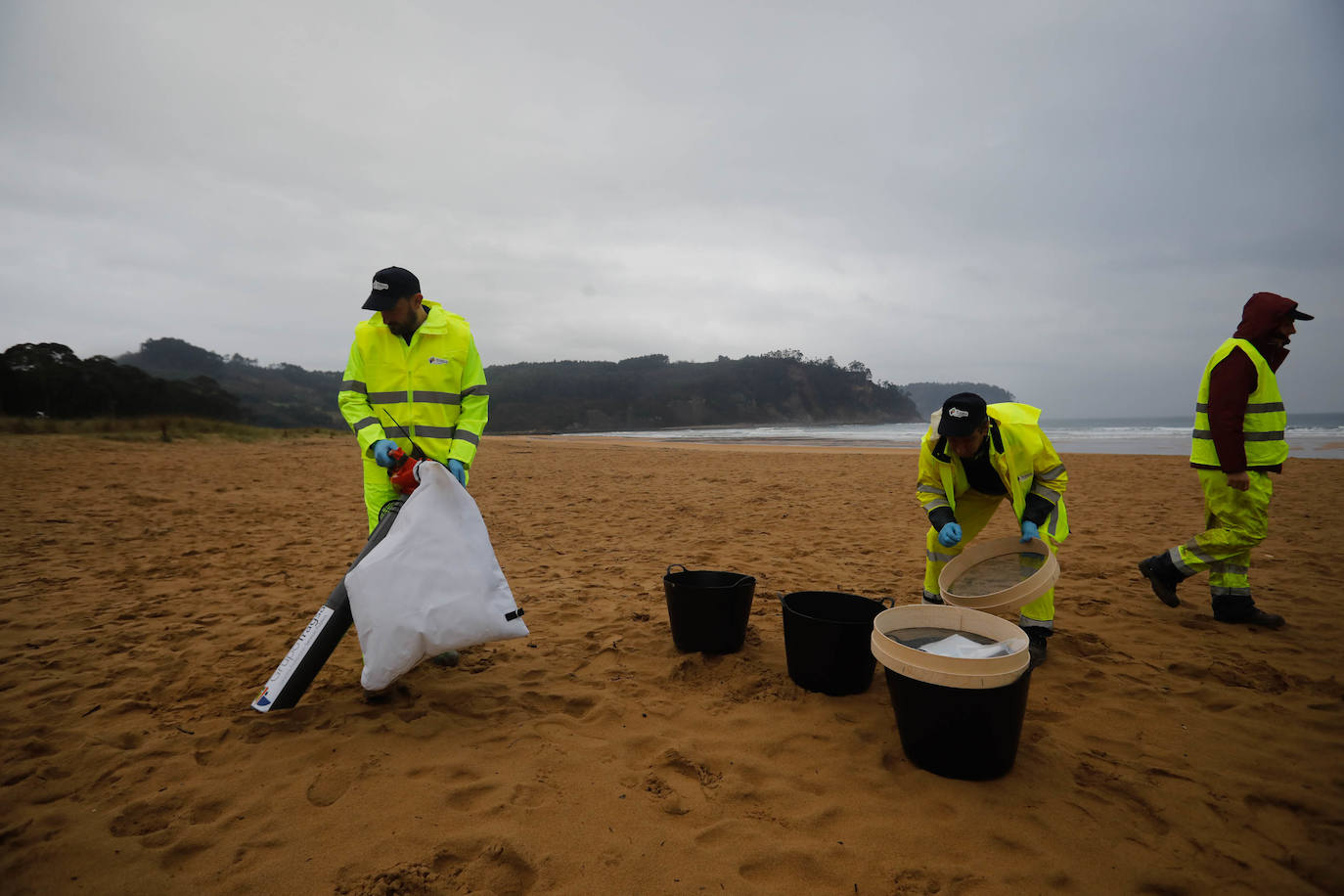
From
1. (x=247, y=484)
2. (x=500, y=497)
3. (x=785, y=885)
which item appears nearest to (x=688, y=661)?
(x=785, y=885)

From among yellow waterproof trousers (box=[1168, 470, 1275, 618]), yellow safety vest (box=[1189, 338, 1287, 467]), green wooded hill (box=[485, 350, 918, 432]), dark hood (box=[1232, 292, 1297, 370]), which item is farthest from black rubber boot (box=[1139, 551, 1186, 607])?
green wooded hill (box=[485, 350, 918, 432])

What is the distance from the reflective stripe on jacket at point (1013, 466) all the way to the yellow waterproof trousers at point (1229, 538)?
1484 mm

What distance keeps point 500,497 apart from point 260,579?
16.4ft

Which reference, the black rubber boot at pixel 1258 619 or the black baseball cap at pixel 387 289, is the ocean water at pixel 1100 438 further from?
the black baseball cap at pixel 387 289

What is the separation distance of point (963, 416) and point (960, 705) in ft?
4.66

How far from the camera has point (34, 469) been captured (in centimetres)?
1075

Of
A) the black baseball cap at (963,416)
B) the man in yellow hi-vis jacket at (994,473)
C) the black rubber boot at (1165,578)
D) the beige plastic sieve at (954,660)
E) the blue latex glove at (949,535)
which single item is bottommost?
the black rubber boot at (1165,578)

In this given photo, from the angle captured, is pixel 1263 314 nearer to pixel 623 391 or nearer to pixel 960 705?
pixel 960 705

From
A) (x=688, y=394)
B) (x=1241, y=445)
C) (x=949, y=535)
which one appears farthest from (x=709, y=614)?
(x=688, y=394)

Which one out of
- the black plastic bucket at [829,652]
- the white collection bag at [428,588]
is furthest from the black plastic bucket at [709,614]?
the white collection bag at [428,588]

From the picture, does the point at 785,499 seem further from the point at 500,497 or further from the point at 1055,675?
the point at 1055,675

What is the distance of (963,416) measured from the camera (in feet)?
9.78

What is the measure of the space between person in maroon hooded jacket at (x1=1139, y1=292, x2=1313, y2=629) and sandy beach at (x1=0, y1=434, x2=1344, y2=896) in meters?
0.35

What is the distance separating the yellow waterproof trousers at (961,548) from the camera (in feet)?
11.5
